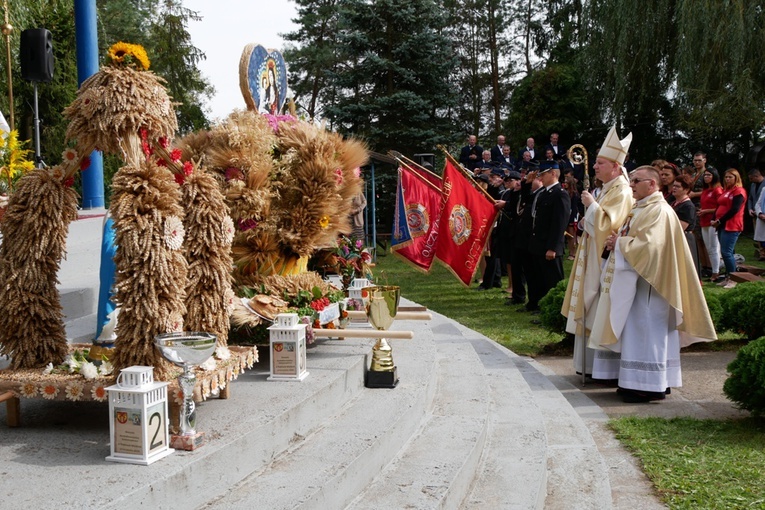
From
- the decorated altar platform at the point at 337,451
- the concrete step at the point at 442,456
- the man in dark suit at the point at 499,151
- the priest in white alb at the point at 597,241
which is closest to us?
the decorated altar platform at the point at 337,451

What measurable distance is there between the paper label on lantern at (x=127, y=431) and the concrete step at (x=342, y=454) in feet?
1.16

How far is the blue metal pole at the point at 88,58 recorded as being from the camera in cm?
990

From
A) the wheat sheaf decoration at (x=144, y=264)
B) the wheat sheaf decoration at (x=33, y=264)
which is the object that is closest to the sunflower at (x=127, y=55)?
the wheat sheaf decoration at (x=144, y=264)

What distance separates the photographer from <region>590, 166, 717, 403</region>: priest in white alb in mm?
5719

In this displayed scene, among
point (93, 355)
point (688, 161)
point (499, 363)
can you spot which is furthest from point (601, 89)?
point (93, 355)

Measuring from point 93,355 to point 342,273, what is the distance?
2919 mm

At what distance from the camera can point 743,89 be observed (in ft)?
58.7

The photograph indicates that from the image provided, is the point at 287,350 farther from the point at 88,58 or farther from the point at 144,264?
the point at 88,58

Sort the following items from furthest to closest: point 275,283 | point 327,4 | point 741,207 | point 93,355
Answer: point 327,4, point 741,207, point 275,283, point 93,355

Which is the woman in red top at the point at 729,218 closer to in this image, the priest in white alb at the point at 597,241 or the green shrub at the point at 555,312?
the green shrub at the point at 555,312

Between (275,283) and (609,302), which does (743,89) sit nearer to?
(609,302)

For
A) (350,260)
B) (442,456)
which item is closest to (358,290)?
(350,260)

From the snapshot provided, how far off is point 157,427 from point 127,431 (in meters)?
0.11

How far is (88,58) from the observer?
10016mm
